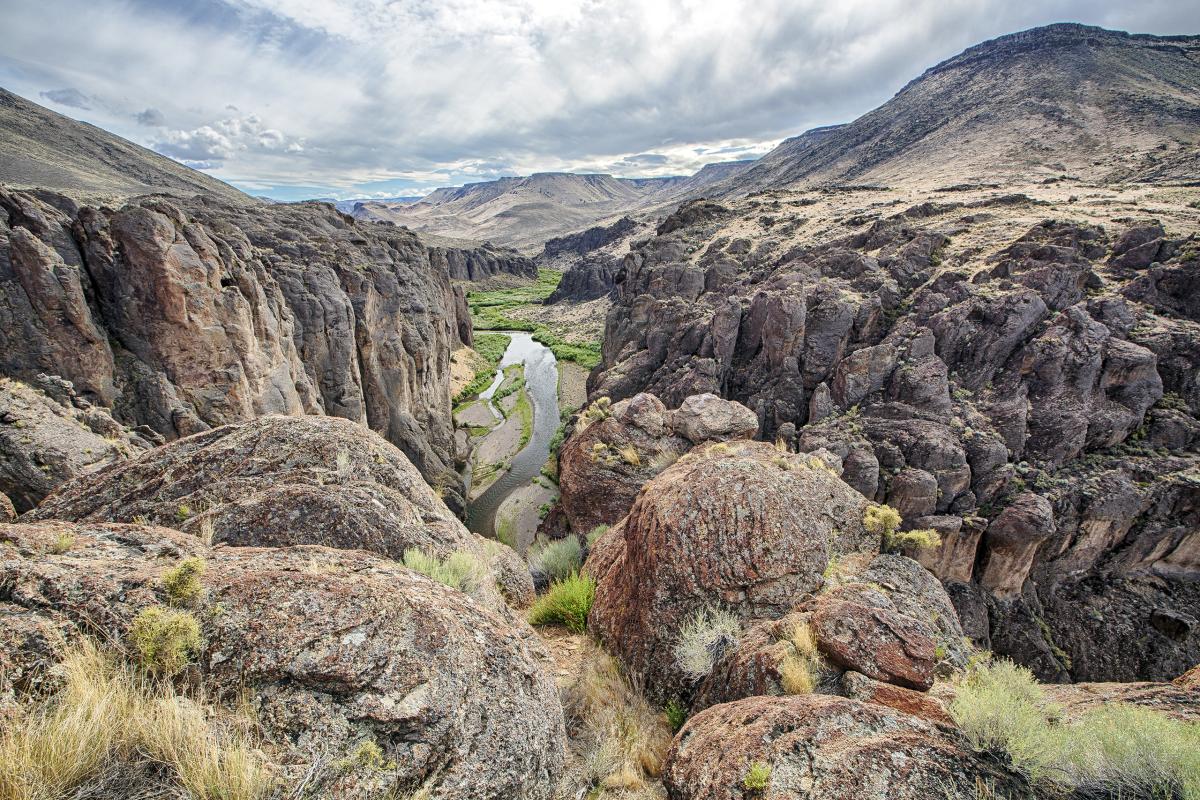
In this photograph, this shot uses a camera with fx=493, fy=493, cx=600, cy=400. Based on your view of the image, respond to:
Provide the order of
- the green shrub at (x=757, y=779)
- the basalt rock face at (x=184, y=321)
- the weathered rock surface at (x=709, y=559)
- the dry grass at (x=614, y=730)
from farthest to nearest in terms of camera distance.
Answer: the basalt rock face at (x=184, y=321), the weathered rock surface at (x=709, y=559), the dry grass at (x=614, y=730), the green shrub at (x=757, y=779)

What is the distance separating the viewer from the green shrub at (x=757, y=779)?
13.7ft

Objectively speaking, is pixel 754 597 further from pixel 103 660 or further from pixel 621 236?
pixel 621 236

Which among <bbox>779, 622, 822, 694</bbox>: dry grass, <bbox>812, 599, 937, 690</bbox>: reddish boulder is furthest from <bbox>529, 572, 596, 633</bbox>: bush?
<bbox>812, 599, 937, 690</bbox>: reddish boulder

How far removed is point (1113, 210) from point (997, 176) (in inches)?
1587

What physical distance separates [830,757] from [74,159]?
142m

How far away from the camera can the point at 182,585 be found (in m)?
3.82

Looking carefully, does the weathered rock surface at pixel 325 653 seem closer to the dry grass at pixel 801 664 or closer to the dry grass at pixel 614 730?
the dry grass at pixel 614 730

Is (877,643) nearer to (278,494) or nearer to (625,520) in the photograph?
(625,520)

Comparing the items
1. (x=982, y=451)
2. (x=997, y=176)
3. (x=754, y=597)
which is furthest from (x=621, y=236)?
(x=754, y=597)

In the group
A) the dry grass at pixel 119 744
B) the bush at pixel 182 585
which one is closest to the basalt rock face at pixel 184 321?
the bush at pixel 182 585

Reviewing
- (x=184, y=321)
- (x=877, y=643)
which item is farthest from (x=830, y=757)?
(x=184, y=321)

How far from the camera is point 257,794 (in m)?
3.01

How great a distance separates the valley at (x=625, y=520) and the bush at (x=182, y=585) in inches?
2.2

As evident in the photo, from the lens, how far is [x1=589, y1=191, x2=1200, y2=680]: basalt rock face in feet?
57.9
